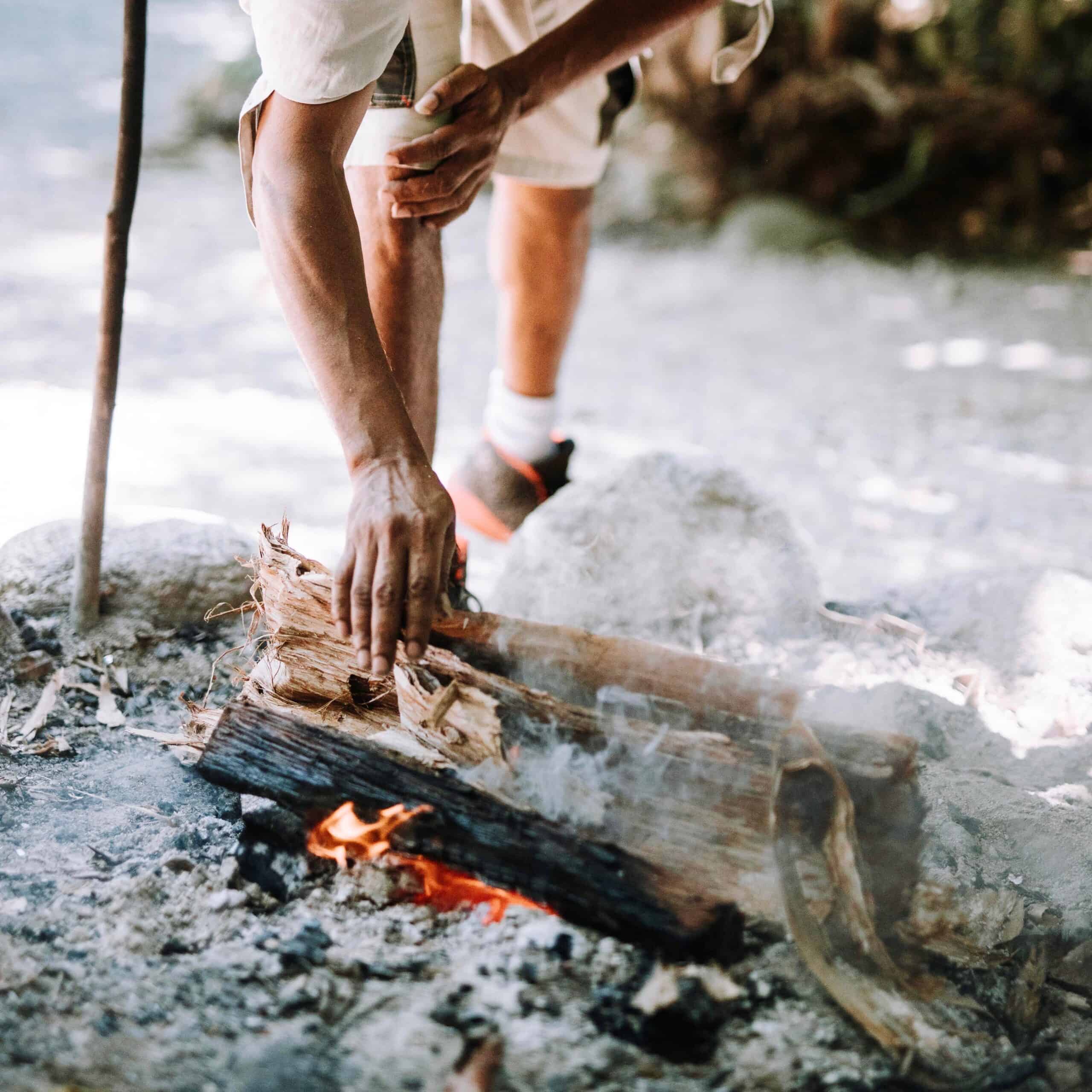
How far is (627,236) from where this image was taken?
7.17 meters

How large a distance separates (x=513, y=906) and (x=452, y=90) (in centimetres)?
153

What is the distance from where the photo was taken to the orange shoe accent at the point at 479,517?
3193 millimetres

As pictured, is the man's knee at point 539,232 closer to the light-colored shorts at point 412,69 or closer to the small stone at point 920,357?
the light-colored shorts at point 412,69

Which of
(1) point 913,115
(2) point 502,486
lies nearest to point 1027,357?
(1) point 913,115

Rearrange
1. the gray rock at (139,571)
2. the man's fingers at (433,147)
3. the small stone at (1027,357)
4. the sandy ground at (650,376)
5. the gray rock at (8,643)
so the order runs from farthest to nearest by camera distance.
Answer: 1. the small stone at (1027,357)
2. the sandy ground at (650,376)
3. the gray rock at (139,571)
4. the gray rock at (8,643)
5. the man's fingers at (433,147)

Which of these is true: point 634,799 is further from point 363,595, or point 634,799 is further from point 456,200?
point 456,200

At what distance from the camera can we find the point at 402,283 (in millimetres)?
2240

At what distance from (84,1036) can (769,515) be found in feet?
6.18

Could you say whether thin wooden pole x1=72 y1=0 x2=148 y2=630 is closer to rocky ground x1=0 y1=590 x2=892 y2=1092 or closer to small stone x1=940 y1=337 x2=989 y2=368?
rocky ground x1=0 y1=590 x2=892 y2=1092

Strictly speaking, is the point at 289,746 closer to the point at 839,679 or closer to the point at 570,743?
the point at 570,743

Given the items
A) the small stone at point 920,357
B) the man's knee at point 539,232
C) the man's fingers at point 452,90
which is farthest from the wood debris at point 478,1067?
the small stone at point 920,357

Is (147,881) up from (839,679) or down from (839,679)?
down

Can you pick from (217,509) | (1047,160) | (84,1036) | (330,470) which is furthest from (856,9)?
(84,1036)

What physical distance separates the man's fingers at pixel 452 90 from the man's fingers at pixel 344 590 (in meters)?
0.99
